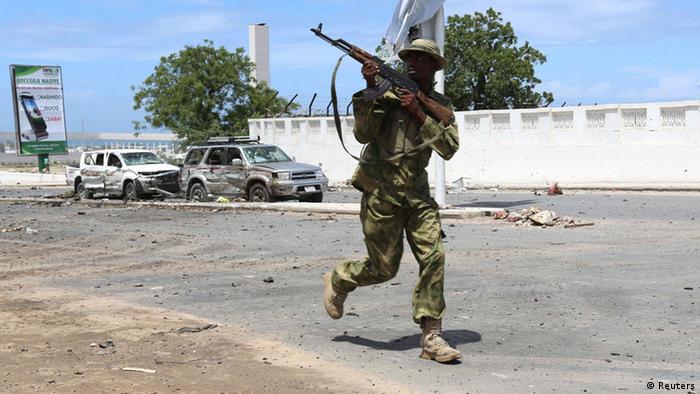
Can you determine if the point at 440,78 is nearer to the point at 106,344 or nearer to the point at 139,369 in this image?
the point at 106,344

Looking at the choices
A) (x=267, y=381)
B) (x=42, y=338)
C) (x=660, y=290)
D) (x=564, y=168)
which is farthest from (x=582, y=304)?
(x=564, y=168)

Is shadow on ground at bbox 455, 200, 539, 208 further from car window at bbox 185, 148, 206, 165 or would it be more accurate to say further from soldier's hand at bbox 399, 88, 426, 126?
soldier's hand at bbox 399, 88, 426, 126

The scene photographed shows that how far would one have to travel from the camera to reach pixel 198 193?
22.5m

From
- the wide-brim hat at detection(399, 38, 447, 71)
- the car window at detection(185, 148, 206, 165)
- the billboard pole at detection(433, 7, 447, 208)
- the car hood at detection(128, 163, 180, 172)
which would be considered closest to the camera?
the wide-brim hat at detection(399, 38, 447, 71)

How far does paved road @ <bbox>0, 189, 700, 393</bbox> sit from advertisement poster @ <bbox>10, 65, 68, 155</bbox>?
3091cm

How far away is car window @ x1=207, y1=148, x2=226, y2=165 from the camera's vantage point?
21906mm

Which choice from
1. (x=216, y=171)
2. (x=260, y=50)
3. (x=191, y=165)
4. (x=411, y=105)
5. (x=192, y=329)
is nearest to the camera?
(x=411, y=105)

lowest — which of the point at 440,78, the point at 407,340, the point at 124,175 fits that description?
the point at 407,340

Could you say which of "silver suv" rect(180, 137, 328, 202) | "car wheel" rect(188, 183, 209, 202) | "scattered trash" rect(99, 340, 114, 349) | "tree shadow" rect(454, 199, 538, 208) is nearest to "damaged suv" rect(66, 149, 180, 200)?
"car wheel" rect(188, 183, 209, 202)

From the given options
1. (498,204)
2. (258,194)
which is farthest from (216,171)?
(498,204)

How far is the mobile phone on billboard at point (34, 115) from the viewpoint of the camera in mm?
44250

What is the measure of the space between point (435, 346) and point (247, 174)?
630 inches

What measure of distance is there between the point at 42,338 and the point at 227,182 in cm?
1517

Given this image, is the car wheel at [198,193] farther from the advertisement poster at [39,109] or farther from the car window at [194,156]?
the advertisement poster at [39,109]
